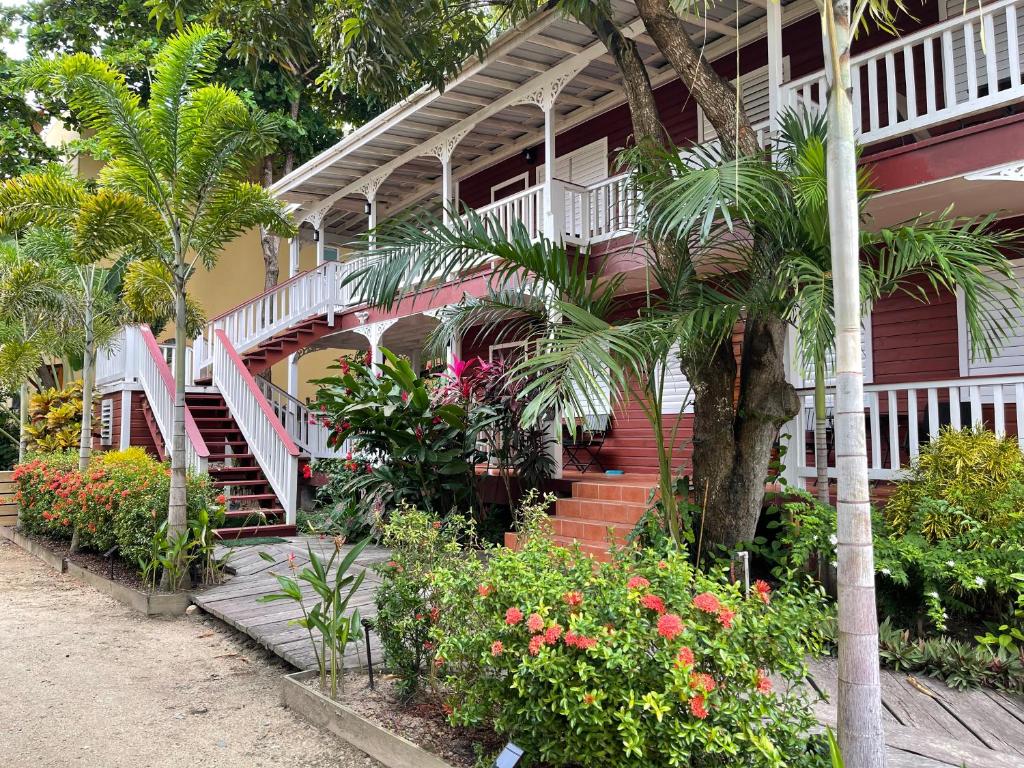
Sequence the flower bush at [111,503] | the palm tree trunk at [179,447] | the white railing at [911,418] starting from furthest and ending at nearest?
the flower bush at [111,503] → the palm tree trunk at [179,447] → the white railing at [911,418]

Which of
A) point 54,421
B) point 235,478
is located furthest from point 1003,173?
point 54,421

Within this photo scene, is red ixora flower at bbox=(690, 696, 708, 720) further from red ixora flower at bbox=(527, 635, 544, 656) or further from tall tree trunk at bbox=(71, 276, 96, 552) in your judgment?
tall tree trunk at bbox=(71, 276, 96, 552)

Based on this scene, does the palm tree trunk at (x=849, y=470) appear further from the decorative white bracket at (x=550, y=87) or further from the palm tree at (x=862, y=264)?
the decorative white bracket at (x=550, y=87)

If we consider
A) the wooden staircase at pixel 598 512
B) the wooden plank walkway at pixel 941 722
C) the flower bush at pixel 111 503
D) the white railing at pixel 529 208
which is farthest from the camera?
the white railing at pixel 529 208

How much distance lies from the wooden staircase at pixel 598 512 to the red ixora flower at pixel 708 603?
4.09 m

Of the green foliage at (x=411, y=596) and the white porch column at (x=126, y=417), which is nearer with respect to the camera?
the green foliage at (x=411, y=596)

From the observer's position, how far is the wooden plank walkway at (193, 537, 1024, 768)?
3365mm

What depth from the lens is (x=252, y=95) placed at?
1883 cm

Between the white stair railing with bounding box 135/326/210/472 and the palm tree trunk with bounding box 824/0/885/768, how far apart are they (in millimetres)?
10172

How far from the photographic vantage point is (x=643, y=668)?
2811 mm

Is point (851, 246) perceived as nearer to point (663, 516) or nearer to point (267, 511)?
point (663, 516)

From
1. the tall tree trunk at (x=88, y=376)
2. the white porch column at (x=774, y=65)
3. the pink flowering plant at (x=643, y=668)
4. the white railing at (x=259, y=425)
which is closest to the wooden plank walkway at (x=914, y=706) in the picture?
the pink flowering plant at (x=643, y=668)

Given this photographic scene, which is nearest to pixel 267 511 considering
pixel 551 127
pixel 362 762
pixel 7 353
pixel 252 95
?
pixel 7 353

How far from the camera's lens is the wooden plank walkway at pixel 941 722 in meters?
3.32
